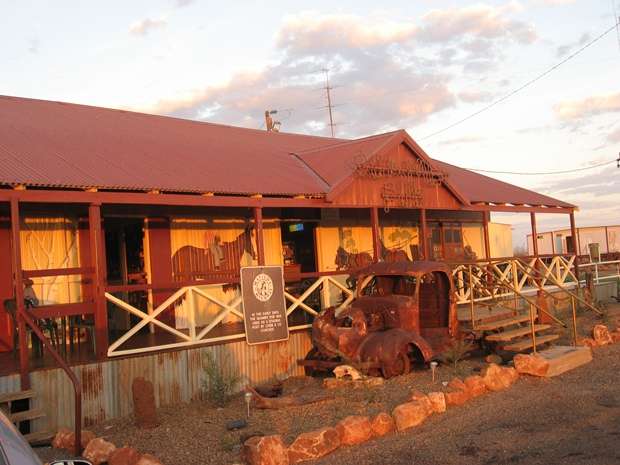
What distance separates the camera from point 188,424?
904cm

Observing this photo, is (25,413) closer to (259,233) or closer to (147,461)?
(147,461)

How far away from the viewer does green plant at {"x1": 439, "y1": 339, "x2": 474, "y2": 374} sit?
11453 millimetres

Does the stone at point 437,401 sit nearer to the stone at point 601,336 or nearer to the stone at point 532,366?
the stone at point 532,366

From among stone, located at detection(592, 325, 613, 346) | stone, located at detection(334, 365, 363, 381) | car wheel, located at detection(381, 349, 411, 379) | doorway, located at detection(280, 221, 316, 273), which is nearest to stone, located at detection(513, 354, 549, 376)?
car wheel, located at detection(381, 349, 411, 379)

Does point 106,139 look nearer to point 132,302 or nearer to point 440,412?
point 132,302

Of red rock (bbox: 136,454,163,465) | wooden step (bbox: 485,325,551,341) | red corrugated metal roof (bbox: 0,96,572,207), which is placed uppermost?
red corrugated metal roof (bbox: 0,96,572,207)

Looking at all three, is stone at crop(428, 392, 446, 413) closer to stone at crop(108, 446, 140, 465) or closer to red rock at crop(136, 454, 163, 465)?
red rock at crop(136, 454, 163, 465)

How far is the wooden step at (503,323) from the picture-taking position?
12.8 metres

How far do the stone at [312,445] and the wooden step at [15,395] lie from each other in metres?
3.78

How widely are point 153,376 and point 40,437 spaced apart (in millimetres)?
2080

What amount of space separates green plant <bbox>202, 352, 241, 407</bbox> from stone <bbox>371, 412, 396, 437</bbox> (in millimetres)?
Result: 3083

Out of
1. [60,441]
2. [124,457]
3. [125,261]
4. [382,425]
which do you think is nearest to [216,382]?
[60,441]

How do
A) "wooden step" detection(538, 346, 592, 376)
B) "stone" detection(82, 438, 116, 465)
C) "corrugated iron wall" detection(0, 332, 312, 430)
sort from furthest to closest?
"wooden step" detection(538, 346, 592, 376) < "corrugated iron wall" detection(0, 332, 312, 430) < "stone" detection(82, 438, 116, 465)

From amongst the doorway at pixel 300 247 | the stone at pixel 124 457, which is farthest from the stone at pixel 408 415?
the doorway at pixel 300 247
